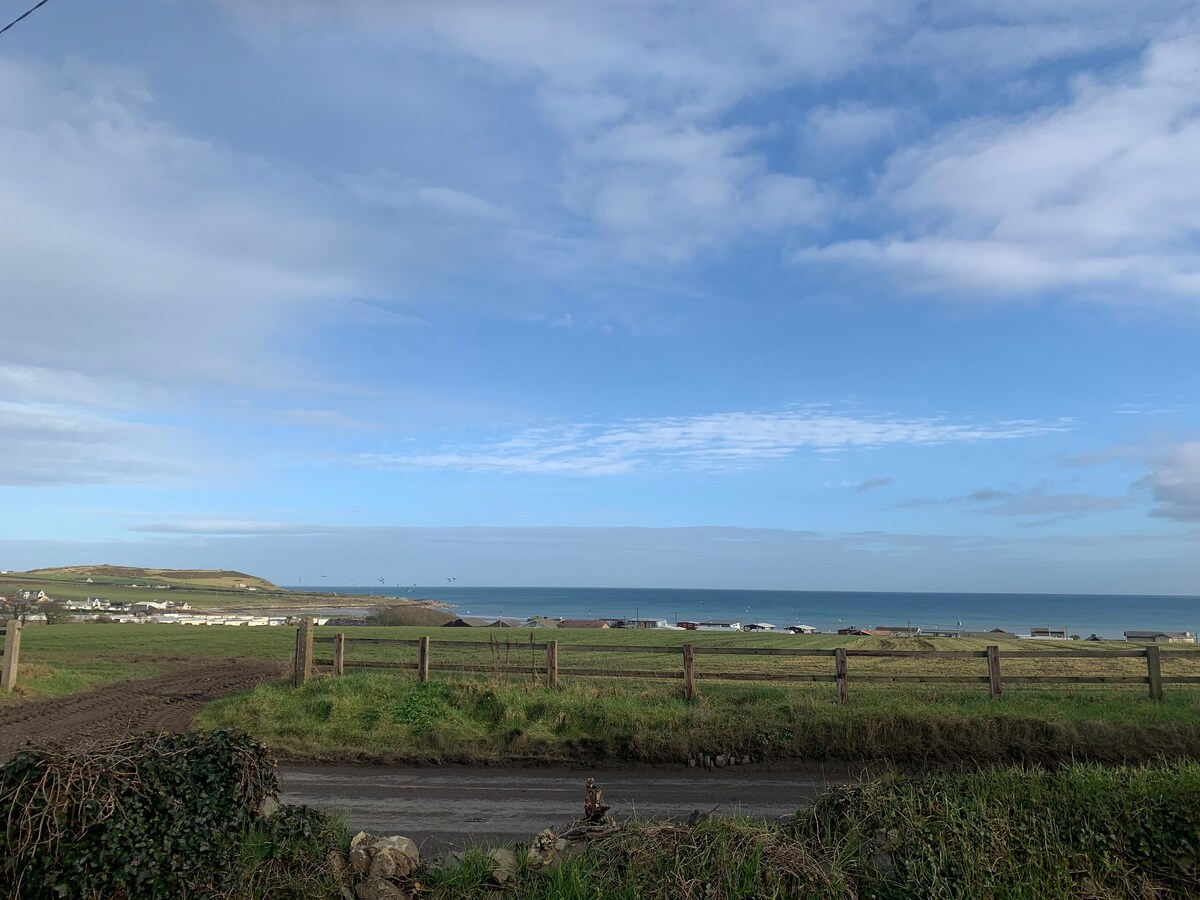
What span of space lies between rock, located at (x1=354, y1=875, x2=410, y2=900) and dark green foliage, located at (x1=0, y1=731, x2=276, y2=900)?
0.76m

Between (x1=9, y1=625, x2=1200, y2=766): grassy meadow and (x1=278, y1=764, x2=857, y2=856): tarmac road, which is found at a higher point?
(x1=9, y1=625, x2=1200, y2=766): grassy meadow

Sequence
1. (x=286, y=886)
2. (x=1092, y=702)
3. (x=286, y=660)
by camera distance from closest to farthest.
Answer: (x=286, y=886)
(x=1092, y=702)
(x=286, y=660)

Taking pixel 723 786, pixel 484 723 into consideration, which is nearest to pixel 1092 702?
pixel 723 786

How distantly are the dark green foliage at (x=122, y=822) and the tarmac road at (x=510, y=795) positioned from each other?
117 inches

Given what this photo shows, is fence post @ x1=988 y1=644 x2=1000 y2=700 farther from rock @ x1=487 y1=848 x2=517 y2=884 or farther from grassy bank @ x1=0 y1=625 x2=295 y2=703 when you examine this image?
grassy bank @ x1=0 y1=625 x2=295 y2=703

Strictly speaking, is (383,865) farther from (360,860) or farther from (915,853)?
(915,853)

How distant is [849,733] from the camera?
1256 centimetres

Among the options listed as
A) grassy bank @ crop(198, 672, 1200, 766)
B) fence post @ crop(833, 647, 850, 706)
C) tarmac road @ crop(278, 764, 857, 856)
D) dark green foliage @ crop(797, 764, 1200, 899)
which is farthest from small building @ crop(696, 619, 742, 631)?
dark green foliage @ crop(797, 764, 1200, 899)

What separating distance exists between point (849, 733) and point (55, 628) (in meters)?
44.9

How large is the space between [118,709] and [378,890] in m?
13.8

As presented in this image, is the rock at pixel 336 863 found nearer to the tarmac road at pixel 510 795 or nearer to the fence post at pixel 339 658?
the tarmac road at pixel 510 795

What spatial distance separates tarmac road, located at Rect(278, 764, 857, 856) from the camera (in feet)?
29.1

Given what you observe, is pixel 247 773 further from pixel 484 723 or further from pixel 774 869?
pixel 484 723

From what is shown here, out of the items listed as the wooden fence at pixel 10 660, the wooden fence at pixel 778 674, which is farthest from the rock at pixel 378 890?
the wooden fence at pixel 10 660
